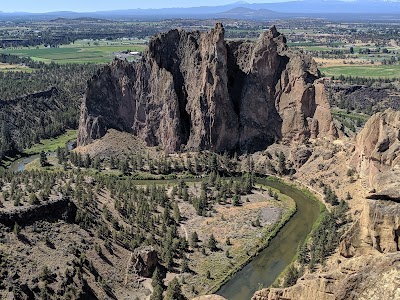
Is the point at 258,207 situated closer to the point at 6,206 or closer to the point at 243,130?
the point at 243,130

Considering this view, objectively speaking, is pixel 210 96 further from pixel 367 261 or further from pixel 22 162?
pixel 367 261

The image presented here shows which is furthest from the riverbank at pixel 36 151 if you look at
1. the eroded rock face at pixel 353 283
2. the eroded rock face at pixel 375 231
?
the eroded rock face at pixel 375 231

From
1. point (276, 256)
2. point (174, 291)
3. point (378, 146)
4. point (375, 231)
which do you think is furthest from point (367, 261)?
point (378, 146)

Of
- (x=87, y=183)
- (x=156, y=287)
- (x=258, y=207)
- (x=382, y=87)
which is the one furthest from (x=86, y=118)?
(x=382, y=87)

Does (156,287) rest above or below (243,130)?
below

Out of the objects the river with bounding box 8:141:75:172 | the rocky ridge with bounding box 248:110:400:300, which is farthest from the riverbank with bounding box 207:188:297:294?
the river with bounding box 8:141:75:172

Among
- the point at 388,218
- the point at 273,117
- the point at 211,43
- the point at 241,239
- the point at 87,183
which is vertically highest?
the point at 211,43

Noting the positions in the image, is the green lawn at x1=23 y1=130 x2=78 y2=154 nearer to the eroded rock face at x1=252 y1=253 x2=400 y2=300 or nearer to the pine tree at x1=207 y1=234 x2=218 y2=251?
the pine tree at x1=207 y1=234 x2=218 y2=251
